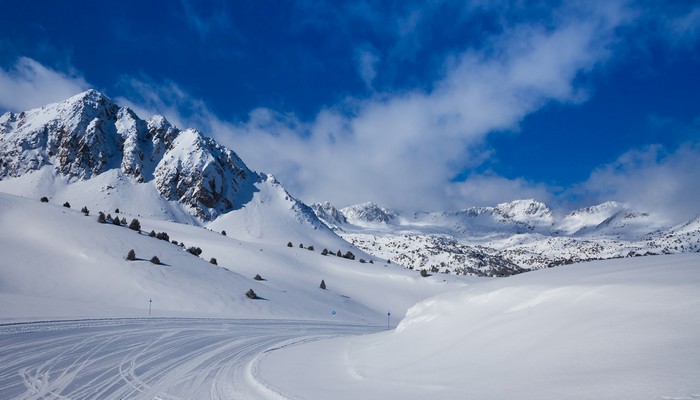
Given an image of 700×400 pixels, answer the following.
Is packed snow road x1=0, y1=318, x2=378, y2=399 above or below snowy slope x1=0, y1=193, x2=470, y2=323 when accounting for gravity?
below

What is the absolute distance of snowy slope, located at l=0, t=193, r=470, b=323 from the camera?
26.7m

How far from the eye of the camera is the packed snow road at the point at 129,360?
9414 millimetres

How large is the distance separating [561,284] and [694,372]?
4.79 metres

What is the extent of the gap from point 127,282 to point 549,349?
3312cm

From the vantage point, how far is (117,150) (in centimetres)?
11550

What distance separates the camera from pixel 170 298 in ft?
101

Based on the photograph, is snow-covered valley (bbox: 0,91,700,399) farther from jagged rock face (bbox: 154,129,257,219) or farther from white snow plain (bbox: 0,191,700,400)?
jagged rock face (bbox: 154,129,257,219)

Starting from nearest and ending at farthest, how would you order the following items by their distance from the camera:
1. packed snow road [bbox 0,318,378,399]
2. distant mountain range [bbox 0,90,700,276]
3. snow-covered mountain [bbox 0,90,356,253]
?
packed snow road [bbox 0,318,378,399] → snow-covered mountain [bbox 0,90,356,253] → distant mountain range [bbox 0,90,700,276]

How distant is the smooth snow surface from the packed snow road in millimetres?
1674

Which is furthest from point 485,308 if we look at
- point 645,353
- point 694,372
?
point 694,372

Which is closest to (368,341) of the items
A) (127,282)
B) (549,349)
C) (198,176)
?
(549,349)

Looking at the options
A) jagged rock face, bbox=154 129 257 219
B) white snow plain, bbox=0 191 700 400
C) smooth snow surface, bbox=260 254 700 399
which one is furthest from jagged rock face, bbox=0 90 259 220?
smooth snow surface, bbox=260 254 700 399

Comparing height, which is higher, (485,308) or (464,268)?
(464,268)

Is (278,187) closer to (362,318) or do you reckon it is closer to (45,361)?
(362,318)
